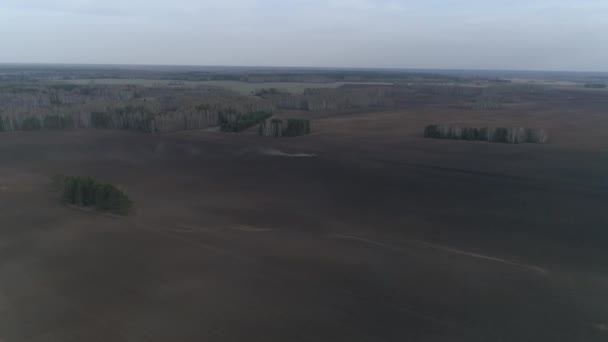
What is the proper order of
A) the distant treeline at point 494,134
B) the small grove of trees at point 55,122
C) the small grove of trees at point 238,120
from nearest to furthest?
the distant treeline at point 494,134, the small grove of trees at point 55,122, the small grove of trees at point 238,120

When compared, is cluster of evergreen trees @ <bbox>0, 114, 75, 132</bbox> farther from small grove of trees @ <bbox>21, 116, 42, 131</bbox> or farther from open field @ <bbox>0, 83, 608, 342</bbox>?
open field @ <bbox>0, 83, 608, 342</bbox>

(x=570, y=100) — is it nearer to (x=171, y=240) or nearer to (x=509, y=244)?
(x=509, y=244)

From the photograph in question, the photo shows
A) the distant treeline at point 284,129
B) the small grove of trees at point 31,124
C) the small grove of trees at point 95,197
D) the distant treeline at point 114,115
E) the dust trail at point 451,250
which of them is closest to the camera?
the dust trail at point 451,250

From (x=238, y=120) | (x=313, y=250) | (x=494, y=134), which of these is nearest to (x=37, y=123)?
(x=238, y=120)

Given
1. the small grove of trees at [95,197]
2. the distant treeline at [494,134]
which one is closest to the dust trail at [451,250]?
the small grove of trees at [95,197]

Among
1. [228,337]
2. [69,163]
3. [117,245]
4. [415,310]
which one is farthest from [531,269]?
[69,163]

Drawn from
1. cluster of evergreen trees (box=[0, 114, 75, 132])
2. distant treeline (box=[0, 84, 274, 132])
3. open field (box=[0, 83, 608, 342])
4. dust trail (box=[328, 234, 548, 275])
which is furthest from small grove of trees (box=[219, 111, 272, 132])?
dust trail (box=[328, 234, 548, 275])

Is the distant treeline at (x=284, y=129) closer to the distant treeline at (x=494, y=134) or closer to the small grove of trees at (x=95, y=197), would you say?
A: the distant treeline at (x=494, y=134)
